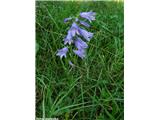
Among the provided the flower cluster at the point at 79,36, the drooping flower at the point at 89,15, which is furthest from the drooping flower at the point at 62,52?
the drooping flower at the point at 89,15

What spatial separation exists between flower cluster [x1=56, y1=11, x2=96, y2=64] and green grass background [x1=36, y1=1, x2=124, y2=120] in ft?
0.05

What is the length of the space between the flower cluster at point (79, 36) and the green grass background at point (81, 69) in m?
0.01

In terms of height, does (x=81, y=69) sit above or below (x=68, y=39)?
below

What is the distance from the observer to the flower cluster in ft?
5.63

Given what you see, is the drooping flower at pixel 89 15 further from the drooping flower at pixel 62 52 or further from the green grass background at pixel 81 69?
the drooping flower at pixel 62 52

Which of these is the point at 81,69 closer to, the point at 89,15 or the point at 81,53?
the point at 81,53

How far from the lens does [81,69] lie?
5.61ft

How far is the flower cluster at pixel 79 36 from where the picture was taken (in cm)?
171

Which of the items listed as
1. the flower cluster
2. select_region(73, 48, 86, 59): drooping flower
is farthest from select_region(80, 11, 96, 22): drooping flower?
select_region(73, 48, 86, 59): drooping flower

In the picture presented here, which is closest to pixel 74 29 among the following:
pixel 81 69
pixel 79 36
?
pixel 79 36

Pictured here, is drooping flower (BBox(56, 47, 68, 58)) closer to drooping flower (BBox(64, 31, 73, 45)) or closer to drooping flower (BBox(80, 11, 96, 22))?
drooping flower (BBox(64, 31, 73, 45))

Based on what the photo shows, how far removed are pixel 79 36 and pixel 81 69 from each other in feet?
0.38

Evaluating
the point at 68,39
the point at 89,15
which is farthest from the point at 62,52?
the point at 89,15
